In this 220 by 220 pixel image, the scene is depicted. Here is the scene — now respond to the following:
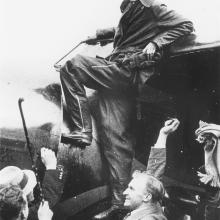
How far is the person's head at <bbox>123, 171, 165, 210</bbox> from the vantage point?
4.50 m

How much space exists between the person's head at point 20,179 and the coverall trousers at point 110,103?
2.99 ft

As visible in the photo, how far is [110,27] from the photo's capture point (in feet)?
20.0

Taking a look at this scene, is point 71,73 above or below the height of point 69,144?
above

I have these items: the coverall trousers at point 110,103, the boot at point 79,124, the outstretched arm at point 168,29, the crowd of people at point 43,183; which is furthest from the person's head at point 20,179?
the outstretched arm at point 168,29

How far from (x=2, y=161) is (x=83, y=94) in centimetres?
140

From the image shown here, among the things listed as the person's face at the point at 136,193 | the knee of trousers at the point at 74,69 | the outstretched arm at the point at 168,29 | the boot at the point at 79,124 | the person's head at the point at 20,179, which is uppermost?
the outstretched arm at the point at 168,29

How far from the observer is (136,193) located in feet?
15.0

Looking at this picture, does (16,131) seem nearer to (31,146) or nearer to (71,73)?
(31,146)

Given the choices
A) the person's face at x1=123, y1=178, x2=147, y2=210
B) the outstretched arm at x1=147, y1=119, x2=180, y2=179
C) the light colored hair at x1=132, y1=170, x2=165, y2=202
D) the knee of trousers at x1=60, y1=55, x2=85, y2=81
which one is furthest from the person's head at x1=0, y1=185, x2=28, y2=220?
the knee of trousers at x1=60, y1=55, x2=85, y2=81

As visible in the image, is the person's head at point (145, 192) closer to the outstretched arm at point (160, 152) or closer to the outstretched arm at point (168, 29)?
the outstretched arm at point (160, 152)

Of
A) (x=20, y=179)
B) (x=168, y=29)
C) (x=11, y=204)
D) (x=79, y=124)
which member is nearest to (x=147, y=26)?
(x=168, y=29)

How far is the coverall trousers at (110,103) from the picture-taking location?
209 inches

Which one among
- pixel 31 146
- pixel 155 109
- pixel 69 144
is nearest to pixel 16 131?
pixel 31 146

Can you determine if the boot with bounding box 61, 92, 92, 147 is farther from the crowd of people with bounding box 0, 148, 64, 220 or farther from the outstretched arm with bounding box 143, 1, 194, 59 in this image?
the outstretched arm with bounding box 143, 1, 194, 59
